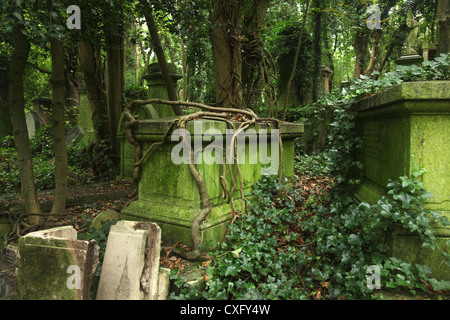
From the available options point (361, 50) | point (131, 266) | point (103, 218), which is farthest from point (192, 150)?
point (361, 50)

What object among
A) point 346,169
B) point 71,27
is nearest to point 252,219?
point 346,169

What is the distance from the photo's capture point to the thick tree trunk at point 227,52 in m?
4.49

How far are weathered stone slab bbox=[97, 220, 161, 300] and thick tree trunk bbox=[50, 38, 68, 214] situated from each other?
1.68 metres

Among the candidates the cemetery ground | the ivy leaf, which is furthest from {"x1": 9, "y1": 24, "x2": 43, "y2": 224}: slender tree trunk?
the ivy leaf

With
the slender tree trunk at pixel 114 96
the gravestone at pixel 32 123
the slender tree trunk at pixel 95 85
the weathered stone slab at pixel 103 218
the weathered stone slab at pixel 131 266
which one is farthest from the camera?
the gravestone at pixel 32 123

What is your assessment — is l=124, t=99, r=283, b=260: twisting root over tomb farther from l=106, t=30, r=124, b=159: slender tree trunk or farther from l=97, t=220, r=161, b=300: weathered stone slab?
l=106, t=30, r=124, b=159: slender tree trunk

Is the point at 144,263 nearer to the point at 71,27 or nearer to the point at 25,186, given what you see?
the point at 25,186

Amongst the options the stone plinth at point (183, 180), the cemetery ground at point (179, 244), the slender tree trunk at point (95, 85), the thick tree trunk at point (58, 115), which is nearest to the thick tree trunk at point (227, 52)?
the stone plinth at point (183, 180)

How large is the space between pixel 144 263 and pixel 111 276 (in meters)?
0.25

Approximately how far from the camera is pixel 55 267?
1938mm

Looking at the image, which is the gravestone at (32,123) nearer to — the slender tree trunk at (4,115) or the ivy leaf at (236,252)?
the slender tree trunk at (4,115)

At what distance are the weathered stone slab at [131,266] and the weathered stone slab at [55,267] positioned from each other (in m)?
0.20

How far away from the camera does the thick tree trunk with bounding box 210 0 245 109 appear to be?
4488 mm
